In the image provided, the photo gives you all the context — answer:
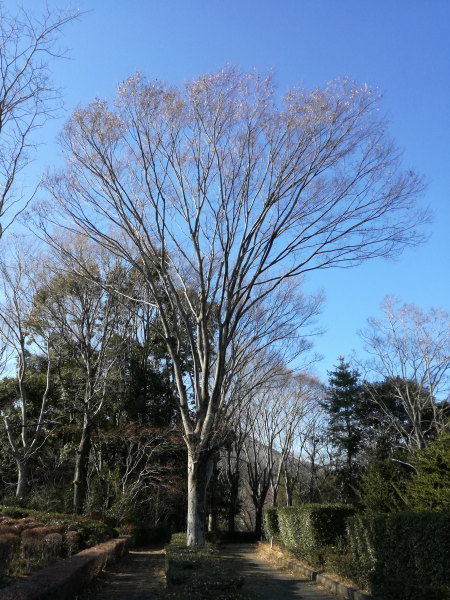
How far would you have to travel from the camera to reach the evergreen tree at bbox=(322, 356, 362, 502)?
31.4 m

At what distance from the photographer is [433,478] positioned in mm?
9984

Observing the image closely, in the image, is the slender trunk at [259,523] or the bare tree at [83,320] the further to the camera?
the slender trunk at [259,523]

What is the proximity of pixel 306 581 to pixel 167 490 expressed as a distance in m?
12.3

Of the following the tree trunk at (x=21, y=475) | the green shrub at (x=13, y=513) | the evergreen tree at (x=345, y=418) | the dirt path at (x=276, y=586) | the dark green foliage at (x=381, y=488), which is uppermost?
the evergreen tree at (x=345, y=418)

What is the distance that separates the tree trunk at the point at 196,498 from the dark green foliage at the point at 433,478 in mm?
4334

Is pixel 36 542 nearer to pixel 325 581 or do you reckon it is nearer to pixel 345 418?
pixel 325 581

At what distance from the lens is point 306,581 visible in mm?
10727

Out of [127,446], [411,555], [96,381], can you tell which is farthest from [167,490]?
[411,555]

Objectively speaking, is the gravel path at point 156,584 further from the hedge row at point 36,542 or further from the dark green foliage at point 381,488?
the dark green foliage at point 381,488

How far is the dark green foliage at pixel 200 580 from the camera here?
231 inches

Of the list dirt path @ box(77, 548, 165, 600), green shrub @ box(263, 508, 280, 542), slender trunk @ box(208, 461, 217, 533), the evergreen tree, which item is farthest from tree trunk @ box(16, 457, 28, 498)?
the evergreen tree

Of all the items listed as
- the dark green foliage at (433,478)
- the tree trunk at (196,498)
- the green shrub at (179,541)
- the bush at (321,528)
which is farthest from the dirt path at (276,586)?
the dark green foliage at (433,478)

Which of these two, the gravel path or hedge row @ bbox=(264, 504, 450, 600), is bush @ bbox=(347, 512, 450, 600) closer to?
hedge row @ bbox=(264, 504, 450, 600)

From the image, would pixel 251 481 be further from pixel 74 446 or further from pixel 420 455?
pixel 420 455
